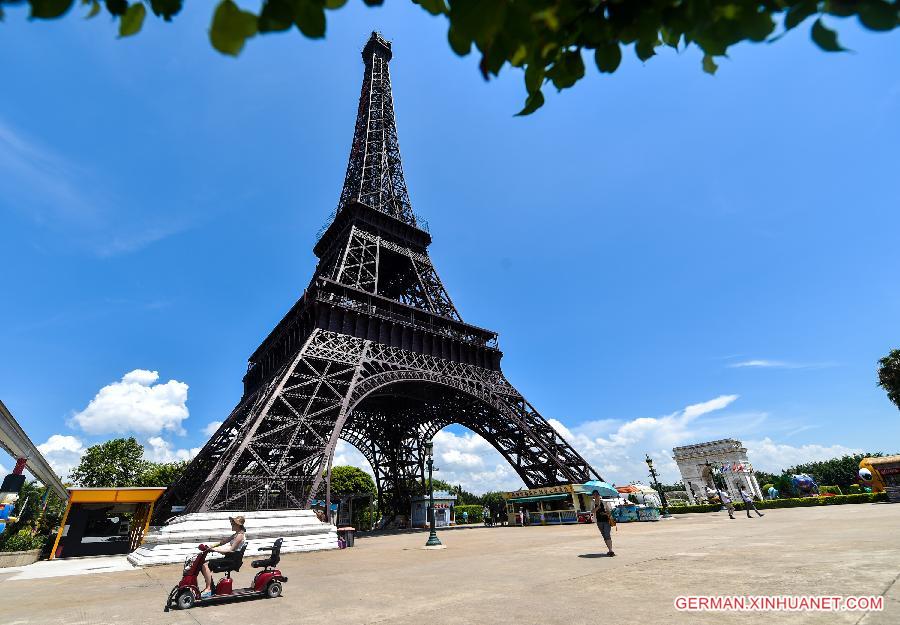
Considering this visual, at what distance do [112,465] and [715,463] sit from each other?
79.6 m

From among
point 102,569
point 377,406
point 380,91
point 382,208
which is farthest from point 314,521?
point 380,91

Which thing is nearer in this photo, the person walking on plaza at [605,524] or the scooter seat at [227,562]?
the scooter seat at [227,562]

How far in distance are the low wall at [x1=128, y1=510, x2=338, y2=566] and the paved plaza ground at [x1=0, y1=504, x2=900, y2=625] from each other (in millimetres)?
3737

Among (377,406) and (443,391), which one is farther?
(377,406)

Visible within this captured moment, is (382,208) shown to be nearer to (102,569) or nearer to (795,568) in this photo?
(102,569)

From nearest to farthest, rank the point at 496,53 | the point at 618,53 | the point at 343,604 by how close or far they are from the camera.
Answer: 1. the point at 496,53
2. the point at 618,53
3. the point at 343,604

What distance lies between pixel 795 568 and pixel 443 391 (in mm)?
25651

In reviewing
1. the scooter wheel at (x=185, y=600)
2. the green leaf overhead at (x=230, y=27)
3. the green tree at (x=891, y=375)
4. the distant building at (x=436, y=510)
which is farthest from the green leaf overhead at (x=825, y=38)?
the green tree at (x=891, y=375)

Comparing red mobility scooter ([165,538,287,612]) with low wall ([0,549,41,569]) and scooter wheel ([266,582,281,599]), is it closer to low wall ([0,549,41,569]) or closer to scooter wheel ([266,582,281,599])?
scooter wheel ([266,582,281,599])

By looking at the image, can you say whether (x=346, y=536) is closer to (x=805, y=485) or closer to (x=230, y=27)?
(x=230, y=27)

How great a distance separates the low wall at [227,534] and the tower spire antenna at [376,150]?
2601 cm

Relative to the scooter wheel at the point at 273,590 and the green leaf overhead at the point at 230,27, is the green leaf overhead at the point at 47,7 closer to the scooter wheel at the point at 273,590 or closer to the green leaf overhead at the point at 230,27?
the green leaf overhead at the point at 230,27

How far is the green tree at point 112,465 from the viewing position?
164 ft

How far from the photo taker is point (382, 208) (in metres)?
40.0
